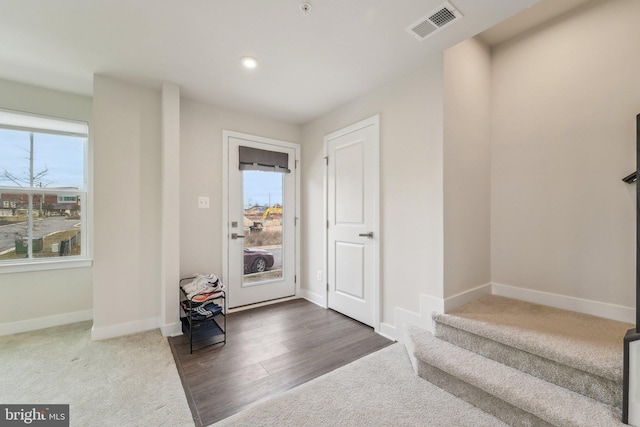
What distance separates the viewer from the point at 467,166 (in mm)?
2348

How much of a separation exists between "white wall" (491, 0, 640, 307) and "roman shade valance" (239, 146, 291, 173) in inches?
97.5

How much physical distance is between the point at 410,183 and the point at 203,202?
2294 millimetres

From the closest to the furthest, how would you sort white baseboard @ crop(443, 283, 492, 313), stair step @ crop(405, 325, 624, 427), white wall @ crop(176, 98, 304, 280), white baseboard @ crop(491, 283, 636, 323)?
1. stair step @ crop(405, 325, 624, 427)
2. white baseboard @ crop(491, 283, 636, 323)
3. white baseboard @ crop(443, 283, 492, 313)
4. white wall @ crop(176, 98, 304, 280)

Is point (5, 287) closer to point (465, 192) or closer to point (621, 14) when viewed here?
point (465, 192)

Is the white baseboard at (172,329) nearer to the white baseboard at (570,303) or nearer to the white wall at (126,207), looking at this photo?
the white wall at (126,207)

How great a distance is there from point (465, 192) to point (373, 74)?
1.38 meters

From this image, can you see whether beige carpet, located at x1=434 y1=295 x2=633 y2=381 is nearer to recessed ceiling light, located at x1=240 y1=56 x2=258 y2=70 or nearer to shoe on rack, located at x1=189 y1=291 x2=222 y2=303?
shoe on rack, located at x1=189 y1=291 x2=222 y2=303

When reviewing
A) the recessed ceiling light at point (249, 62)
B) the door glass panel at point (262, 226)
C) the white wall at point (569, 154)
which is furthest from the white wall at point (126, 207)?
the white wall at point (569, 154)

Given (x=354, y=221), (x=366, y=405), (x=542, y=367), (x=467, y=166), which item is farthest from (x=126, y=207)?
(x=542, y=367)

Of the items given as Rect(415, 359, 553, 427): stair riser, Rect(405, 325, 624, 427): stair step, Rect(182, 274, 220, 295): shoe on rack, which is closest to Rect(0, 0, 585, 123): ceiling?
Rect(182, 274, 220, 295): shoe on rack

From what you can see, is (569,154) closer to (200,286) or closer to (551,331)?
(551,331)

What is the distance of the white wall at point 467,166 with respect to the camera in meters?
2.18

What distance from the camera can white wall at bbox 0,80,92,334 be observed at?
8.55ft

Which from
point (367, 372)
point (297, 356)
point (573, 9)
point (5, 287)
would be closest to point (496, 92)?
point (573, 9)
